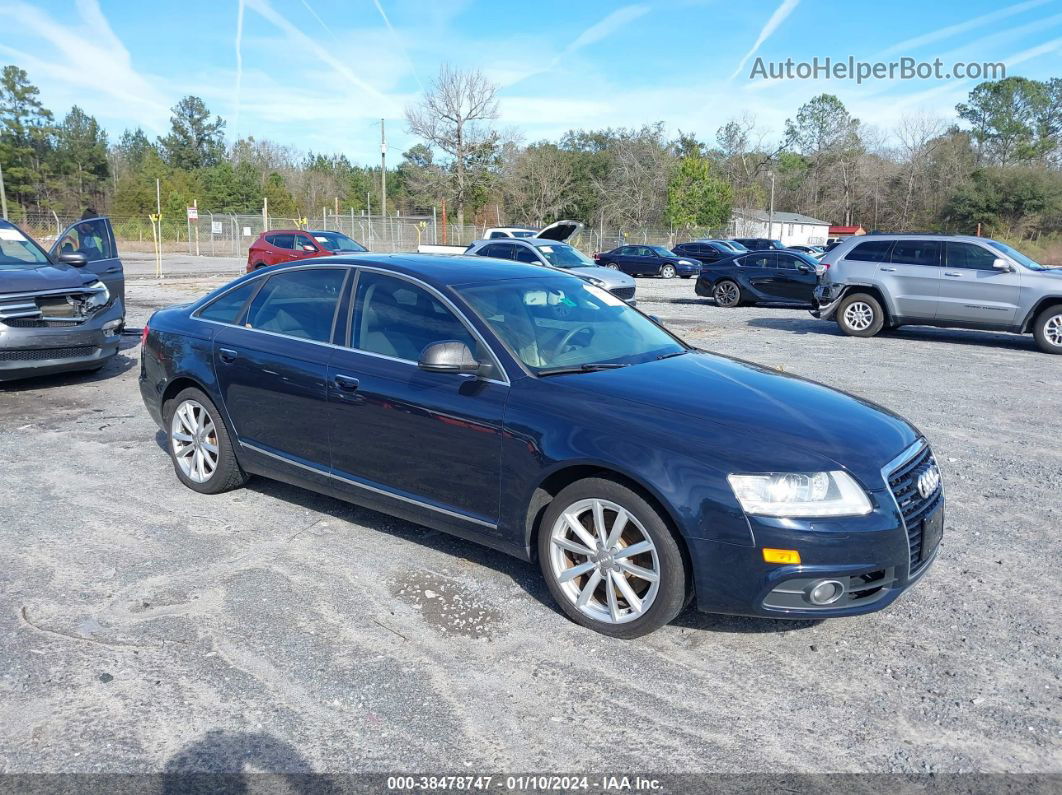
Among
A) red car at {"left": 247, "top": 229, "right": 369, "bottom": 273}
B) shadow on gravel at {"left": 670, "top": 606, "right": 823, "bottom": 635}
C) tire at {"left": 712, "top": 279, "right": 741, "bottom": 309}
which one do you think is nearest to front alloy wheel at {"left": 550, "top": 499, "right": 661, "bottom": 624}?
shadow on gravel at {"left": 670, "top": 606, "right": 823, "bottom": 635}

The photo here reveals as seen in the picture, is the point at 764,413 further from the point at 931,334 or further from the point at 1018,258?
the point at 931,334

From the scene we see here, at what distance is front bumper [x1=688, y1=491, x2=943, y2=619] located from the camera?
3.23 meters

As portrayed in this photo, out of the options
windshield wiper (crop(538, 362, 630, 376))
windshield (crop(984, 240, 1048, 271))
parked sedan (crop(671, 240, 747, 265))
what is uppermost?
parked sedan (crop(671, 240, 747, 265))

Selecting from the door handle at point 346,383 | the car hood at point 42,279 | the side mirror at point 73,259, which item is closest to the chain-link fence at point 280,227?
the side mirror at point 73,259

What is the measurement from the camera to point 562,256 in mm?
18375

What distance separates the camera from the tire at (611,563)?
3414mm

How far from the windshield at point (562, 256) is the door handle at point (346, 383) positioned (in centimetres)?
1356

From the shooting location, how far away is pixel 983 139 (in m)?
80.8

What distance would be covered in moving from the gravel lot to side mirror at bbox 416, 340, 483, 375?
111 centimetres

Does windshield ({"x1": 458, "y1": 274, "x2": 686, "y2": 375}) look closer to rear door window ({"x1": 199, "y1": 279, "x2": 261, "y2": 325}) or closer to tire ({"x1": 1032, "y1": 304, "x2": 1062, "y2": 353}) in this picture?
rear door window ({"x1": 199, "y1": 279, "x2": 261, "y2": 325})

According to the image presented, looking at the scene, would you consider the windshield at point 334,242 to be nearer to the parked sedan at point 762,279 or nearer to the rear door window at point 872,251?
the parked sedan at point 762,279

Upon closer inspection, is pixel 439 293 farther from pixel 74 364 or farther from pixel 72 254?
pixel 72 254

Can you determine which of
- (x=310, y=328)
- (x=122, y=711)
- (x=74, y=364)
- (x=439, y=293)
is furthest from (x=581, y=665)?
(x=74, y=364)

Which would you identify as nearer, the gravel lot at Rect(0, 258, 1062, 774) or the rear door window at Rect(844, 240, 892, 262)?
the gravel lot at Rect(0, 258, 1062, 774)
